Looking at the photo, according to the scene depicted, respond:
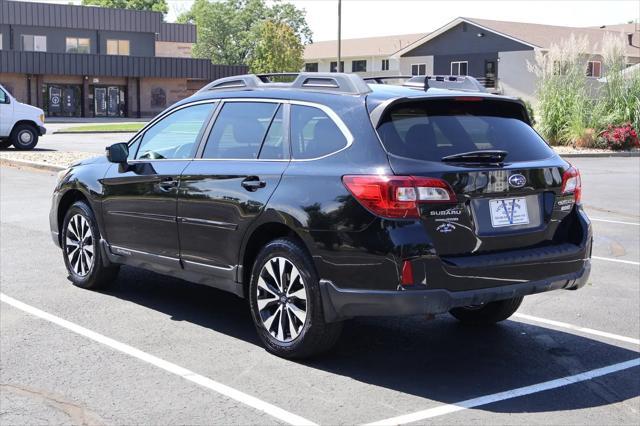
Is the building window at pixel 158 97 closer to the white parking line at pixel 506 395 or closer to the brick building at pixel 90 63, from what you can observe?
the brick building at pixel 90 63

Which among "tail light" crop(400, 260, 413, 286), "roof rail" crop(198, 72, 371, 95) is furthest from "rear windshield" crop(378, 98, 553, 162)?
"tail light" crop(400, 260, 413, 286)

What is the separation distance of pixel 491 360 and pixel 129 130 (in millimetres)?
37406

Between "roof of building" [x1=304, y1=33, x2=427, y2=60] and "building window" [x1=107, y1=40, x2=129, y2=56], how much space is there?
2928cm

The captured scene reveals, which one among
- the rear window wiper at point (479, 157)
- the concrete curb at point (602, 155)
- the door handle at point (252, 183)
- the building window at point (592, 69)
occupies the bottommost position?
the concrete curb at point (602, 155)

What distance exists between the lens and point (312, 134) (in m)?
5.82

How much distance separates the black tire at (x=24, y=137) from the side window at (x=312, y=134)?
69.2 feet

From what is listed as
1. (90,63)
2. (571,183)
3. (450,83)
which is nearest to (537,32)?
(90,63)

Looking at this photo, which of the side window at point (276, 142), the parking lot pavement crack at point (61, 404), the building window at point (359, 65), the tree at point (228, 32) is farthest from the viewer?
the tree at point (228, 32)

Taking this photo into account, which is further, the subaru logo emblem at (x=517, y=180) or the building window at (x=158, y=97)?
the building window at (x=158, y=97)

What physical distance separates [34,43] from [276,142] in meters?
61.9

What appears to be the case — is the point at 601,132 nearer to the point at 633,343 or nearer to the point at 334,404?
the point at 633,343

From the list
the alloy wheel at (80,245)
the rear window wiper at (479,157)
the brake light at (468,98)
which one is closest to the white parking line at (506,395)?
the rear window wiper at (479,157)

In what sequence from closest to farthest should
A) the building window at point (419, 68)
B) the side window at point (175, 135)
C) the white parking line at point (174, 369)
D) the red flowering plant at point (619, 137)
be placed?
the white parking line at point (174, 369) < the side window at point (175, 135) < the red flowering plant at point (619, 137) < the building window at point (419, 68)

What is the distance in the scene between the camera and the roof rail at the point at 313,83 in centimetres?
581
